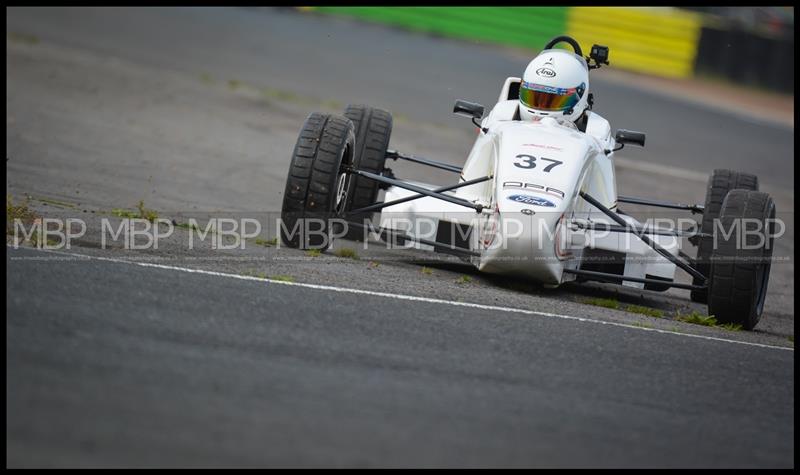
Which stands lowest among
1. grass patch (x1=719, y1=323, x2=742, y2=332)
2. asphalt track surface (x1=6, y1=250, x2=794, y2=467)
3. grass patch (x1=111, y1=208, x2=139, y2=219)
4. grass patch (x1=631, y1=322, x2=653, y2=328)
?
asphalt track surface (x1=6, y1=250, x2=794, y2=467)

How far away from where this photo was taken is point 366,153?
10.9 metres

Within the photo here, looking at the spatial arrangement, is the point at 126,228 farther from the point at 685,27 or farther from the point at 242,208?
the point at 685,27

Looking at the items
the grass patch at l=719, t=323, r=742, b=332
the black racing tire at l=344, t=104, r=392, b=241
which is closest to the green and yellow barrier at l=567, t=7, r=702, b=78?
the black racing tire at l=344, t=104, r=392, b=241

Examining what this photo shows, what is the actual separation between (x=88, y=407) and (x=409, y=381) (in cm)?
163

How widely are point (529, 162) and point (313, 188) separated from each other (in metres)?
1.70

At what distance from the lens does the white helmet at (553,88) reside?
33.2 feet

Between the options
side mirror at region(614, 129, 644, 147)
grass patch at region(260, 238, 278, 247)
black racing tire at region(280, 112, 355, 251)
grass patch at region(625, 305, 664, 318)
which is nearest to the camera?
grass patch at region(625, 305, 664, 318)

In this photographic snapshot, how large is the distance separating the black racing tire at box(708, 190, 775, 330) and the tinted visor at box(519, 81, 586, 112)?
1.91 m

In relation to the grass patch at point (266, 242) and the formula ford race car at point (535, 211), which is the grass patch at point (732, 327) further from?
the grass patch at point (266, 242)

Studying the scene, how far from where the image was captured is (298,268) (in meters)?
8.30

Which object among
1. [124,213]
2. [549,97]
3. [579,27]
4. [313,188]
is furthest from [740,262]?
[579,27]

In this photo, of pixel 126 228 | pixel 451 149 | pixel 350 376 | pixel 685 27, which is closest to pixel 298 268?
pixel 126 228

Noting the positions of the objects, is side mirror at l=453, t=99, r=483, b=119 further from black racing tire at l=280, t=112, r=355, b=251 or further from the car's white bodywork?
black racing tire at l=280, t=112, r=355, b=251

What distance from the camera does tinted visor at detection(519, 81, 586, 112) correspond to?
33.2 ft
